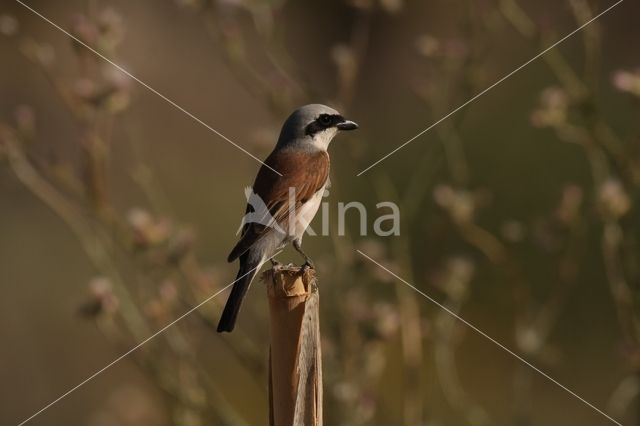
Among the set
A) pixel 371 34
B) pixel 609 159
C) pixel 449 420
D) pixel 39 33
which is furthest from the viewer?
pixel 371 34

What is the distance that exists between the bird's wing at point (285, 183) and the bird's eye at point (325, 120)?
0.12 m

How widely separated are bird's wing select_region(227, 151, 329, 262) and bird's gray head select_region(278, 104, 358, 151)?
74 mm

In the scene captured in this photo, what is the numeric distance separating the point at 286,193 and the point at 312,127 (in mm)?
366

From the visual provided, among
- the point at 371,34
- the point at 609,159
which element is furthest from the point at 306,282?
the point at 371,34

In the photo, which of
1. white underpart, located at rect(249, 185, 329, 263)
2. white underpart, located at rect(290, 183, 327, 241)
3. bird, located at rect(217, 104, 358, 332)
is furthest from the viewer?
white underpart, located at rect(290, 183, 327, 241)

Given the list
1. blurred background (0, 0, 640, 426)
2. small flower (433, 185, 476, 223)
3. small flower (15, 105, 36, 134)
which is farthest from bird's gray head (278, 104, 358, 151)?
small flower (15, 105, 36, 134)

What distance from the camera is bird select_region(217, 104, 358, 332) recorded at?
10.0 feet

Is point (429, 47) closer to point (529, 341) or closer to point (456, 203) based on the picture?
point (456, 203)

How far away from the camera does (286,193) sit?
326cm

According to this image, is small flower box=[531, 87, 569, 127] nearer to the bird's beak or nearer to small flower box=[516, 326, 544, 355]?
the bird's beak

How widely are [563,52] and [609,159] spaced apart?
9.54 feet

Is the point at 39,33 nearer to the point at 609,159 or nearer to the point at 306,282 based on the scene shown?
the point at 609,159

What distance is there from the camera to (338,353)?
3635mm

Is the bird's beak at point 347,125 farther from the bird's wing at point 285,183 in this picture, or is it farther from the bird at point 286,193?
the bird's wing at point 285,183
